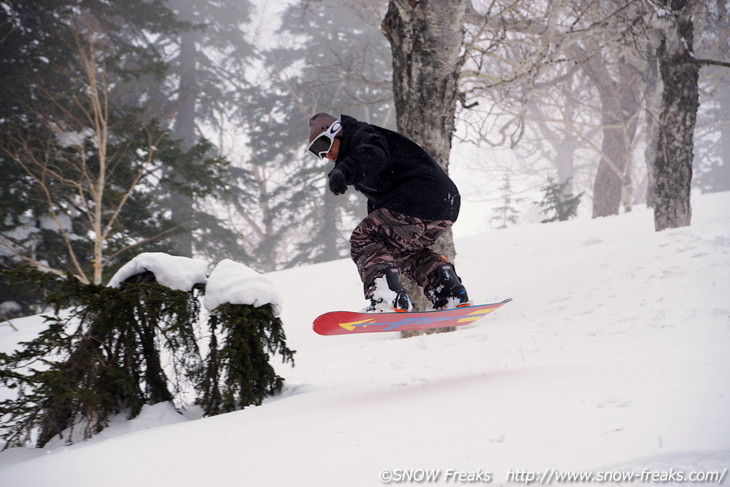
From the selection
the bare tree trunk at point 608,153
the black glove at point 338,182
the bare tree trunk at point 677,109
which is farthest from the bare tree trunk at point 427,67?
the bare tree trunk at point 608,153

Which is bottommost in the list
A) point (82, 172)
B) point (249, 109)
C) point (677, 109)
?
point (677, 109)

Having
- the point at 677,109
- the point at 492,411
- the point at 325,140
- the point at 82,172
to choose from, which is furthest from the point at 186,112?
the point at 492,411

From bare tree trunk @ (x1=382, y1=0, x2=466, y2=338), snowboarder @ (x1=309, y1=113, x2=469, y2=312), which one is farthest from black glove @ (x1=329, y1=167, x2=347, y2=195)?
bare tree trunk @ (x1=382, y1=0, x2=466, y2=338)

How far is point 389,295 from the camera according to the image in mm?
3211

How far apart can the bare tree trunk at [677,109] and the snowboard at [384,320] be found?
5.58 metres

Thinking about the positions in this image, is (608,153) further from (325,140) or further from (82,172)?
(82,172)

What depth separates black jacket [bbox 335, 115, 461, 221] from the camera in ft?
10.6

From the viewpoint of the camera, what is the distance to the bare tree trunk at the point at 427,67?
194 inches

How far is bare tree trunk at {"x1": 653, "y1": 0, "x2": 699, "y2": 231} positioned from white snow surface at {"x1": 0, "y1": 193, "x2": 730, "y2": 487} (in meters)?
2.29

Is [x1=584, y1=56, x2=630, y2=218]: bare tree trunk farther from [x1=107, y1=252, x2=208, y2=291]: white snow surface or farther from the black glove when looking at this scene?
[x1=107, y1=252, x2=208, y2=291]: white snow surface

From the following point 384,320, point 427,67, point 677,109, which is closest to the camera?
point 384,320

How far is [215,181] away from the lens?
882cm

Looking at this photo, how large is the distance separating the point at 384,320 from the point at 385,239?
2.08 ft

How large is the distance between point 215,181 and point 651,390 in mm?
8258
